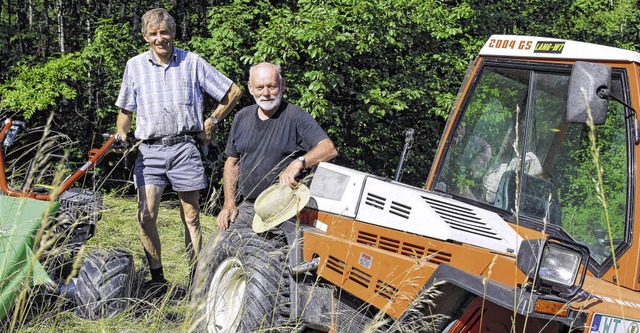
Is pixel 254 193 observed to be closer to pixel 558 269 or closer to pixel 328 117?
pixel 558 269

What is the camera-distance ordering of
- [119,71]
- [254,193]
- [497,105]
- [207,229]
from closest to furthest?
[497,105], [254,193], [207,229], [119,71]

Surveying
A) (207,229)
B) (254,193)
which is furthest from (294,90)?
(254,193)

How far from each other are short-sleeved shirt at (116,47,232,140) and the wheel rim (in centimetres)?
126

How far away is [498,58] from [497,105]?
0.29 meters

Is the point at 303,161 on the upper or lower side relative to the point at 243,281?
upper

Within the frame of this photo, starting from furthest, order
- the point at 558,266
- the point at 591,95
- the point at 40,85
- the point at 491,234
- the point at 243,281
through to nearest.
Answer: the point at 40,85, the point at 243,281, the point at 491,234, the point at 591,95, the point at 558,266

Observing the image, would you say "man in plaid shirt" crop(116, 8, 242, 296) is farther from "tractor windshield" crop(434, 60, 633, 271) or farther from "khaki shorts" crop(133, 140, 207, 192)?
"tractor windshield" crop(434, 60, 633, 271)

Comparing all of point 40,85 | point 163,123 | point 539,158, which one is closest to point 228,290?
point 163,123

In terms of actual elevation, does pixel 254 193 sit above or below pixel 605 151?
below

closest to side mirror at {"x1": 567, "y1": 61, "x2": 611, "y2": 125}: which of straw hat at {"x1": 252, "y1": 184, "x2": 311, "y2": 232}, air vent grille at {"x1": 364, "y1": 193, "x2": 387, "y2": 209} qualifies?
air vent grille at {"x1": 364, "y1": 193, "x2": 387, "y2": 209}

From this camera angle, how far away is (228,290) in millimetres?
4668

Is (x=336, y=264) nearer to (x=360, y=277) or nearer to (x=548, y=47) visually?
(x=360, y=277)

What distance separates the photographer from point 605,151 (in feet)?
13.1

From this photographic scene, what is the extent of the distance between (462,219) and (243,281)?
1.30 metres
